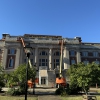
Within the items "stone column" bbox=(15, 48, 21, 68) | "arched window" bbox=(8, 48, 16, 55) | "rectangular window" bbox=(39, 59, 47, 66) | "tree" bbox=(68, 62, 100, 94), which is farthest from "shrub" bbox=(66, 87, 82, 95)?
"arched window" bbox=(8, 48, 16, 55)

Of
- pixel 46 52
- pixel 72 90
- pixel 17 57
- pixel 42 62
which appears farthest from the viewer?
pixel 46 52

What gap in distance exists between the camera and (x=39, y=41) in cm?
4762

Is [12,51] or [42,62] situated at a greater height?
[12,51]

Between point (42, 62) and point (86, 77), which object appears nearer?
point (86, 77)

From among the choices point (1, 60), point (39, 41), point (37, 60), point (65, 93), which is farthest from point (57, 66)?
point (65, 93)

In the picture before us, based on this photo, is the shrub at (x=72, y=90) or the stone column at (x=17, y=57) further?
the stone column at (x=17, y=57)

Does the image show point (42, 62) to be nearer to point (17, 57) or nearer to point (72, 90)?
point (17, 57)

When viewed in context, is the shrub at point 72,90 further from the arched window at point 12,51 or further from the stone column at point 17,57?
the arched window at point 12,51

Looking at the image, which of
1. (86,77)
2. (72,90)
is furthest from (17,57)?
(86,77)

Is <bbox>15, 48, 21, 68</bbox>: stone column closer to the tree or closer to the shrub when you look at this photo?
the shrub

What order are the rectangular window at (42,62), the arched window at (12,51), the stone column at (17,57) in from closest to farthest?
the stone column at (17,57), the arched window at (12,51), the rectangular window at (42,62)

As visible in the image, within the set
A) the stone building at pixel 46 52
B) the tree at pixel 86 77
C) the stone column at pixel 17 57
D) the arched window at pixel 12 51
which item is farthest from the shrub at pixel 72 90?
the arched window at pixel 12 51

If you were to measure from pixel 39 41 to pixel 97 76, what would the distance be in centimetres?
3175

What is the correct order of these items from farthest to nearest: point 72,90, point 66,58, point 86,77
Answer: point 66,58 < point 72,90 < point 86,77
